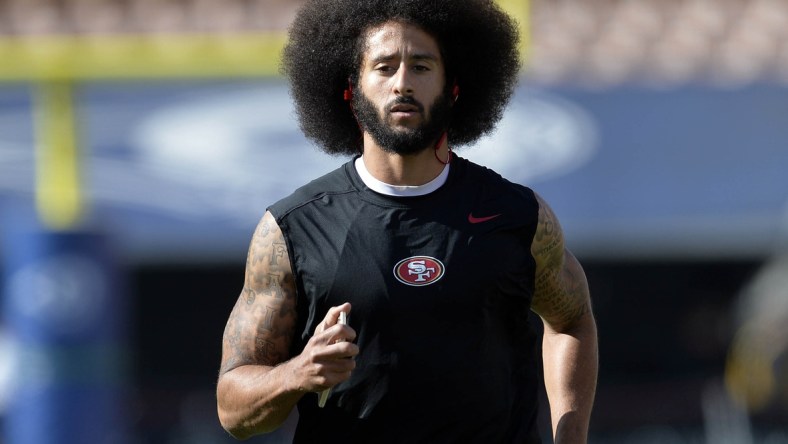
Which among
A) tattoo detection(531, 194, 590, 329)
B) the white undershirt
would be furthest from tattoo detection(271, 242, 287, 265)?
tattoo detection(531, 194, 590, 329)

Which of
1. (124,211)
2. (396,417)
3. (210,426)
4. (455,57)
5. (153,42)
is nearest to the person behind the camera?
(396,417)

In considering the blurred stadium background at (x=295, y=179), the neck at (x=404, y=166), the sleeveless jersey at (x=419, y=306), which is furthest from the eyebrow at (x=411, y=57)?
the blurred stadium background at (x=295, y=179)

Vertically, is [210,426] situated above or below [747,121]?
below

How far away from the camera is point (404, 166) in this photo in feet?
13.3

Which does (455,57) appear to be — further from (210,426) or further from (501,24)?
(210,426)

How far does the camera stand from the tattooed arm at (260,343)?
3818mm

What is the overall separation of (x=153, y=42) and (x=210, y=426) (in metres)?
2.97

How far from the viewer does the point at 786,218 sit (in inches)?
399

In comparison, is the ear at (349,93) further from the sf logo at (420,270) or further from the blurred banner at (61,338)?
the blurred banner at (61,338)

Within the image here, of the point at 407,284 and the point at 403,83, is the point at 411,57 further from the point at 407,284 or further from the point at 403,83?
the point at 407,284

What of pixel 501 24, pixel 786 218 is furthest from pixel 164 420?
pixel 501 24

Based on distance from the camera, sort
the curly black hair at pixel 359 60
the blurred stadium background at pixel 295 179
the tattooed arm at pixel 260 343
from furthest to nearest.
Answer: the blurred stadium background at pixel 295 179 → the curly black hair at pixel 359 60 → the tattooed arm at pixel 260 343

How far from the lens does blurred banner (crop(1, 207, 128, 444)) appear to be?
8812 mm

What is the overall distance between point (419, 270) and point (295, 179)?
6.01m
